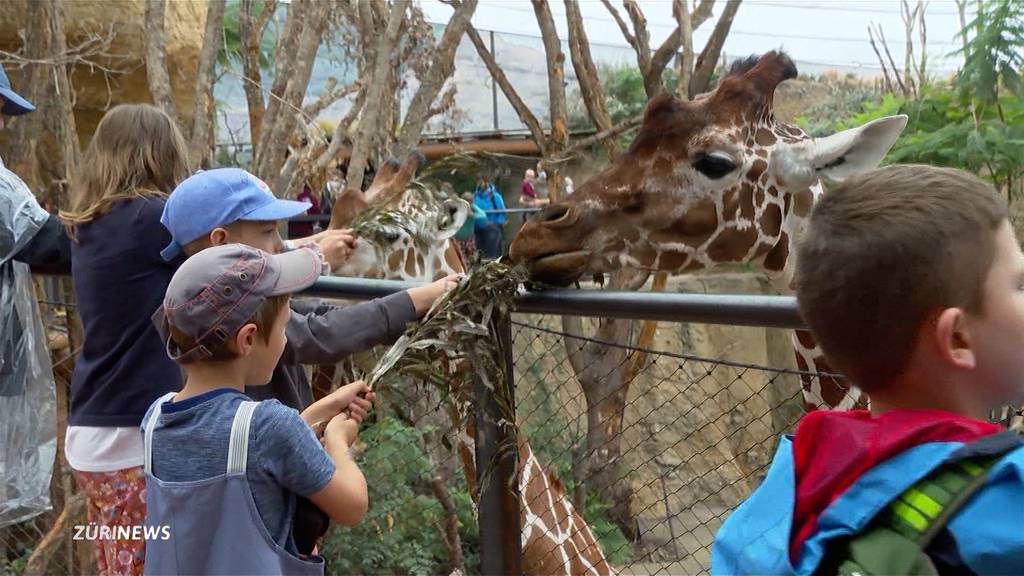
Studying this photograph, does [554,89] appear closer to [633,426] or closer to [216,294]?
[633,426]

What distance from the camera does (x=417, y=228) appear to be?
16.5 feet

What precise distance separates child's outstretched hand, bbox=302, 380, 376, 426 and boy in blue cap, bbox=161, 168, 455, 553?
387 millimetres

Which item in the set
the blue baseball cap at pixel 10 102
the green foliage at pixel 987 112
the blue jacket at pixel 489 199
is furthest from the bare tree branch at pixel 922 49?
the blue baseball cap at pixel 10 102

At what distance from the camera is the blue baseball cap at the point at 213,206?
8.37 feet

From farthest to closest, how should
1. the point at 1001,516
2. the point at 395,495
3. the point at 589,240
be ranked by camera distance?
the point at 395,495 → the point at 589,240 → the point at 1001,516

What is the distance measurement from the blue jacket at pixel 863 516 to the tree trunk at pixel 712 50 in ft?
18.5

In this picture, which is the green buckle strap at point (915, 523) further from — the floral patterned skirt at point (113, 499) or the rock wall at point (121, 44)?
the rock wall at point (121, 44)

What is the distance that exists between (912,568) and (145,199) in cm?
224

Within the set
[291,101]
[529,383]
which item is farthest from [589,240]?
[529,383]

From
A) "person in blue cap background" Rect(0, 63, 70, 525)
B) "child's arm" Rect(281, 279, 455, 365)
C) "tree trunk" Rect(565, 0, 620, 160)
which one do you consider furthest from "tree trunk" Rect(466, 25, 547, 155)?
"child's arm" Rect(281, 279, 455, 365)

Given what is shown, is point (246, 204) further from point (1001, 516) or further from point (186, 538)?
point (1001, 516)

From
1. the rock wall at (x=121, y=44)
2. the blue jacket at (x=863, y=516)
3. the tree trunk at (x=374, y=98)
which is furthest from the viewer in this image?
the rock wall at (x=121, y=44)

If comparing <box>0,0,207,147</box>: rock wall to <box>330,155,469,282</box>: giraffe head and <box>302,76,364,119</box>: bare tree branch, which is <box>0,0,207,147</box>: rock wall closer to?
<box>302,76,364,119</box>: bare tree branch

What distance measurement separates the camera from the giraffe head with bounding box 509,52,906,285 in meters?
3.09
